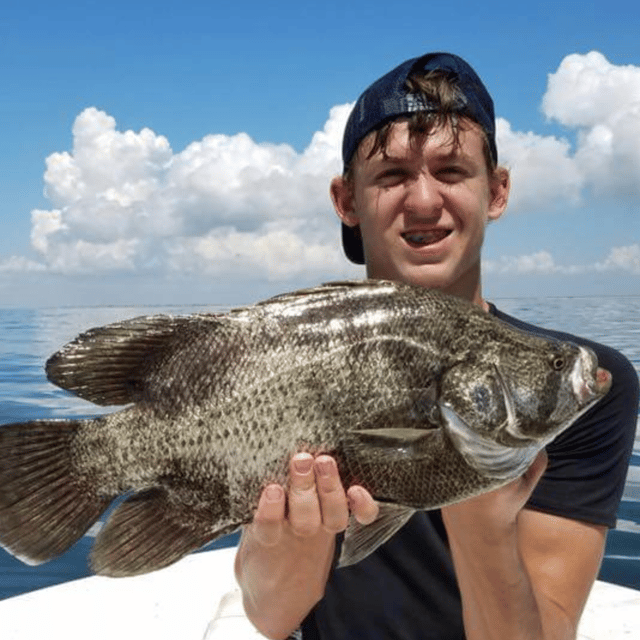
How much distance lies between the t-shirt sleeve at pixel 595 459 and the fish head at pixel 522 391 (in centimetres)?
109

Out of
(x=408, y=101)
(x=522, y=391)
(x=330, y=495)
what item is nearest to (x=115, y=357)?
(x=330, y=495)

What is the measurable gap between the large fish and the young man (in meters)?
0.61

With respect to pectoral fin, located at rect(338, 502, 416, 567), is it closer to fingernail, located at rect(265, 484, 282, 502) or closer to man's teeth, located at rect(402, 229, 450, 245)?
fingernail, located at rect(265, 484, 282, 502)

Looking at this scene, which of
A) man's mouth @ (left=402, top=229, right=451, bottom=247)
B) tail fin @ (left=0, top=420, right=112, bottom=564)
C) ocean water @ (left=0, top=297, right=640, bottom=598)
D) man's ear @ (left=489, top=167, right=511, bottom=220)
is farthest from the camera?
ocean water @ (left=0, top=297, right=640, bottom=598)

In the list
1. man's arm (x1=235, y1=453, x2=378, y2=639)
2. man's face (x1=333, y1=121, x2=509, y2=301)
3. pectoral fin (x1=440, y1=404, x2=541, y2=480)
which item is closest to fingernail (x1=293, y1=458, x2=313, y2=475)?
man's arm (x1=235, y1=453, x2=378, y2=639)

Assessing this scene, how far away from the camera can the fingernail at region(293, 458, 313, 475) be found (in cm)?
249

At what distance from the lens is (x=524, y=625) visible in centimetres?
317

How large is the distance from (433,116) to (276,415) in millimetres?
1675

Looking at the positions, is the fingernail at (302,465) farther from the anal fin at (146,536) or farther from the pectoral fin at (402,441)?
the anal fin at (146,536)

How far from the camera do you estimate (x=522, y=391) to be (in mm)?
2566

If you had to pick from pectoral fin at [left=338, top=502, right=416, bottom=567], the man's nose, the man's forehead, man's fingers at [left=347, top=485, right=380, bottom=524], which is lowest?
pectoral fin at [left=338, top=502, right=416, bottom=567]

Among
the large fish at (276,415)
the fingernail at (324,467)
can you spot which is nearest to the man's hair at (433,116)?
the large fish at (276,415)

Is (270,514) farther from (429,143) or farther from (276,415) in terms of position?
(429,143)

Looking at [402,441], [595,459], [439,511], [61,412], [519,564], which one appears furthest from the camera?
[61,412]
